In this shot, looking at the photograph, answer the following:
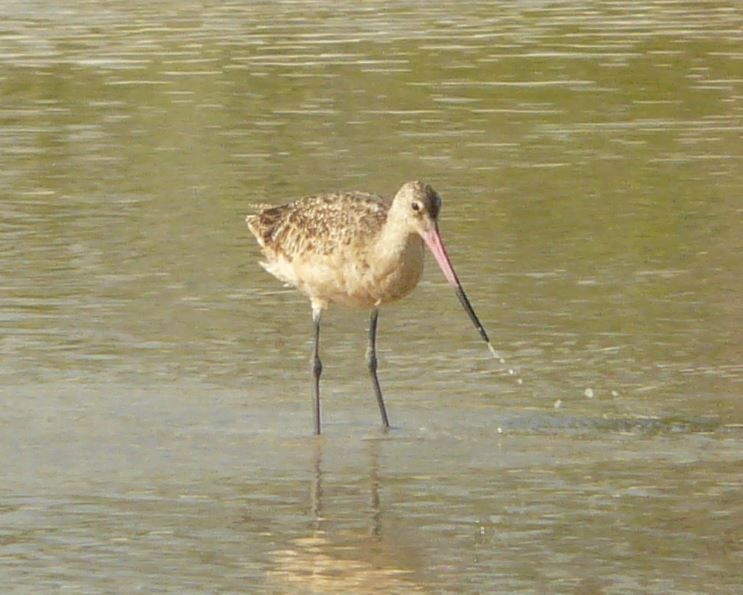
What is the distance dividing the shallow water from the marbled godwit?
1.41 ft

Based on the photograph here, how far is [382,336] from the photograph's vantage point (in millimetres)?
10820

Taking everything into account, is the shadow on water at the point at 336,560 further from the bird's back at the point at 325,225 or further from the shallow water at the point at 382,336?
the bird's back at the point at 325,225

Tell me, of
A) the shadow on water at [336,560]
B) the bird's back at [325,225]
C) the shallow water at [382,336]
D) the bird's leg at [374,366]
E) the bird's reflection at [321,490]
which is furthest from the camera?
the bird's back at [325,225]

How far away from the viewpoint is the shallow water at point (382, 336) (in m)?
7.58

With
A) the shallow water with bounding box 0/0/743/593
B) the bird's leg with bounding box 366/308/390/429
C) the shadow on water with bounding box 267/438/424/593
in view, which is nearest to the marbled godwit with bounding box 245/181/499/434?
the bird's leg with bounding box 366/308/390/429

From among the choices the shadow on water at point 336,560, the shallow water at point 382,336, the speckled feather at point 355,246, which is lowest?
the shallow water at point 382,336

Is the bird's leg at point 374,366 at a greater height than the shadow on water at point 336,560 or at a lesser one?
lesser

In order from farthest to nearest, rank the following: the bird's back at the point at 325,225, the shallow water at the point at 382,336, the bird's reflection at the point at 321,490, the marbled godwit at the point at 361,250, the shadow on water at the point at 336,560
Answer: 1. the bird's back at the point at 325,225
2. the marbled godwit at the point at 361,250
3. the bird's reflection at the point at 321,490
4. the shallow water at the point at 382,336
5. the shadow on water at the point at 336,560

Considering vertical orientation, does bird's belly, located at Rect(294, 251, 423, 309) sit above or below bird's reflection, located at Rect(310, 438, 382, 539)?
above

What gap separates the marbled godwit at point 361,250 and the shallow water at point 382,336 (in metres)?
0.43

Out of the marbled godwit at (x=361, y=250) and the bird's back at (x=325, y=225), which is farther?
the bird's back at (x=325, y=225)

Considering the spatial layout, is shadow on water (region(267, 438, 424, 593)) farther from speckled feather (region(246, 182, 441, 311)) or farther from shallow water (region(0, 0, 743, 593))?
speckled feather (region(246, 182, 441, 311))

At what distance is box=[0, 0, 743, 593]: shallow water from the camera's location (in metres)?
7.58

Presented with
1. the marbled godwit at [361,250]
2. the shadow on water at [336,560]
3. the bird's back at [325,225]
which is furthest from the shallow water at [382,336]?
the bird's back at [325,225]
